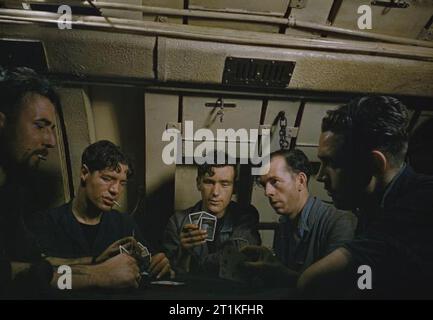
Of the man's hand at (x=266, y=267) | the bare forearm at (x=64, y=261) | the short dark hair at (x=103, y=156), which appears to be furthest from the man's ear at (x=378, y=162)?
the bare forearm at (x=64, y=261)

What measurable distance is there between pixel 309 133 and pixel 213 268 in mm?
1088

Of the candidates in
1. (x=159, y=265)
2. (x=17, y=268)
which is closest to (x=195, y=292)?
(x=159, y=265)

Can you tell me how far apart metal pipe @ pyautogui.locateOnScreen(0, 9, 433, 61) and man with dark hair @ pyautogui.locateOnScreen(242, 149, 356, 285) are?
0.70 m

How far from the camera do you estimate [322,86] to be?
271cm

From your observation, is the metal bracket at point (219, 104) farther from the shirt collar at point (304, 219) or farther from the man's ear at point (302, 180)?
the shirt collar at point (304, 219)

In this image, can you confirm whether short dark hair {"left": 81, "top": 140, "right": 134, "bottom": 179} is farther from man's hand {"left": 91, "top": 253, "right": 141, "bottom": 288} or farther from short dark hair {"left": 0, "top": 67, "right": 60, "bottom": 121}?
man's hand {"left": 91, "top": 253, "right": 141, "bottom": 288}

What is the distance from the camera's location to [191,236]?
9.30 ft

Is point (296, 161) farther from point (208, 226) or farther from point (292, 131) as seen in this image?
point (208, 226)

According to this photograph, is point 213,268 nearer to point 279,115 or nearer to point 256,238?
point 256,238

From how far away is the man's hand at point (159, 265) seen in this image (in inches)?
111

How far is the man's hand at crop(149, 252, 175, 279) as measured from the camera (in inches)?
111

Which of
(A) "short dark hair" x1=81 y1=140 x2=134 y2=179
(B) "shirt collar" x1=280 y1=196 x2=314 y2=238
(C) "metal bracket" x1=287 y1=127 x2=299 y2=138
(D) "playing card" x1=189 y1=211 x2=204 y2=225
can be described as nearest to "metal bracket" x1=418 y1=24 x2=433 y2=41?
(C) "metal bracket" x1=287 y1=127 x2=299 y2=138

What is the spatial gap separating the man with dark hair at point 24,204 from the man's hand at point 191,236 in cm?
38
